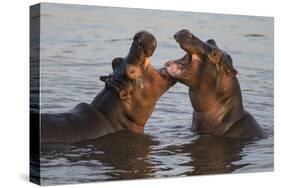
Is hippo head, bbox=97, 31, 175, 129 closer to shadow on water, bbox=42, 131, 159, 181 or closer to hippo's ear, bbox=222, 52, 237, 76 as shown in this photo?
shadow on water, bbox=42, 131, 159, 181

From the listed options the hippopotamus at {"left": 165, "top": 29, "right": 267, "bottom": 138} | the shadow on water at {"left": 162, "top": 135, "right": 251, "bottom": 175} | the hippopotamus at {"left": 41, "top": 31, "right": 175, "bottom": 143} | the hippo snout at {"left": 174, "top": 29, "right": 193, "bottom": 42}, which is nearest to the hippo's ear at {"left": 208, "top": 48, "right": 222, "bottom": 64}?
the hippopotamus at {"left": 165, "top": 29, "right": 267, "bottom": 138}

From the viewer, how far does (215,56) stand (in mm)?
8031

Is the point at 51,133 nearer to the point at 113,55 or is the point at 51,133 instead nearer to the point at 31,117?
the point at 31,117

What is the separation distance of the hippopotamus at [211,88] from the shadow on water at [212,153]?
0.26 ft

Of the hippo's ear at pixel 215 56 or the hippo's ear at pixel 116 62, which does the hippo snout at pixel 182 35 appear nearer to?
the hippo's ear at pixel 215 56

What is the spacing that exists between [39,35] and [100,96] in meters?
0.83

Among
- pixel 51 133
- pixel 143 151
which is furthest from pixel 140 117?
pixel 51 133

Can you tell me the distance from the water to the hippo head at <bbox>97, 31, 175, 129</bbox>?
7cm

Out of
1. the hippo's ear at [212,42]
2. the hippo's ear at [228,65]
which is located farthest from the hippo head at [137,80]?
the hippo's ear at [228,65]

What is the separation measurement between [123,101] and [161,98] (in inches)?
16.8

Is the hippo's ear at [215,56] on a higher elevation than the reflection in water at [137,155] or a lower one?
higher

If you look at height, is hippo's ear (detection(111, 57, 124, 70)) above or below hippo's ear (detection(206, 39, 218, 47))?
below

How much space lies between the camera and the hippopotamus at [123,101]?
743cm

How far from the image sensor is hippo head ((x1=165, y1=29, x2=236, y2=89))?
788cm
